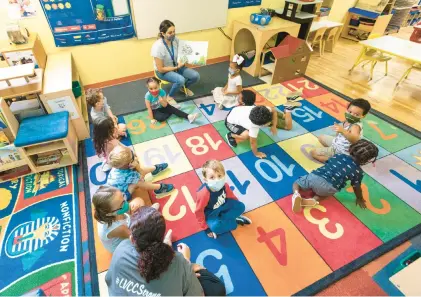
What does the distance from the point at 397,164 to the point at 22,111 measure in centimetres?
409

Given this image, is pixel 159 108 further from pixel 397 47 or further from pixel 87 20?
pixel 397 47

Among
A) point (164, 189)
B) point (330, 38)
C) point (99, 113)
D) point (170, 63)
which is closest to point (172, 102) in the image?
point (170, 63)

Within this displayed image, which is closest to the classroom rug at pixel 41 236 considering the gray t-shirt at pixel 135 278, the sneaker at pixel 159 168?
the gray t-shirt at pixel 135 278

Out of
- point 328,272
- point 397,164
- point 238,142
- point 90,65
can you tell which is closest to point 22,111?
point 90,65

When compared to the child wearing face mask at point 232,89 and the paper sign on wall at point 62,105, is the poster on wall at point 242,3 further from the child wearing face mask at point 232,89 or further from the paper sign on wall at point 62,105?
the paper sign on wall at point 62,105

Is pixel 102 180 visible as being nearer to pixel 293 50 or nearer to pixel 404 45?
pixel 293 50

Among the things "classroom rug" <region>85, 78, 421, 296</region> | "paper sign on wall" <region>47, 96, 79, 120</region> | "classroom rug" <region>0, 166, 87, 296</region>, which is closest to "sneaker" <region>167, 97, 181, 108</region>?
"classroom rug" <region>85, 78, 421, 296</region>

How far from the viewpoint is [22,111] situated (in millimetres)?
2574

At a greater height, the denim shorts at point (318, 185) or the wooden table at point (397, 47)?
the wooden table at point (397, 47)

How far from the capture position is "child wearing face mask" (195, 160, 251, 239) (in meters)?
1.80

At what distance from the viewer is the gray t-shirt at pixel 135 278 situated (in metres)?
1.15

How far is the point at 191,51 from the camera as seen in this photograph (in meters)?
3.57

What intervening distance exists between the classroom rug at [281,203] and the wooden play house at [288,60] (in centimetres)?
93

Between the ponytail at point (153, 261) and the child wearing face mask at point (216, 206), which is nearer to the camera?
the ponytail at point (153, 261)
